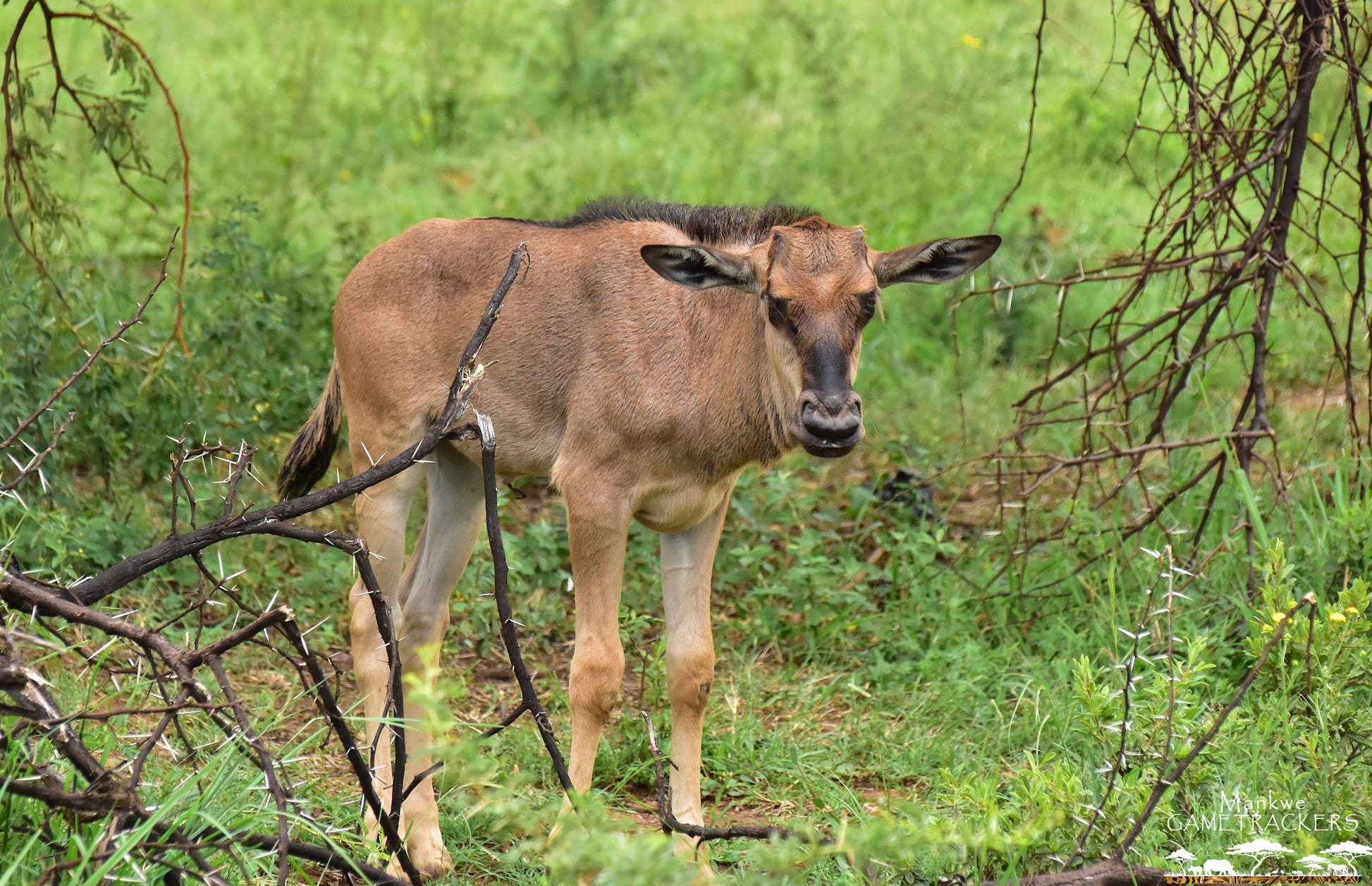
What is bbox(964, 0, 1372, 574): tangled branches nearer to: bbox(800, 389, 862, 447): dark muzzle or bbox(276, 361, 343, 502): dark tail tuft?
bbox(800, 389, 862, 447): dark muzzle

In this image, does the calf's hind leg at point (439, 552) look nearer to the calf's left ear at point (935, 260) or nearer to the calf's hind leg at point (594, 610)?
the calf's hind leg at point (594, 610)


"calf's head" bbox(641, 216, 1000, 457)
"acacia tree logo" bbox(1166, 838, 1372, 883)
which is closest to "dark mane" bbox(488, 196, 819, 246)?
"calf's head" bbox(641, 216, 1000, 457)

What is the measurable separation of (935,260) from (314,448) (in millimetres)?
2608

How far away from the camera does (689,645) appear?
5.17 metres

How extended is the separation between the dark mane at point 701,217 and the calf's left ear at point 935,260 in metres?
0.40

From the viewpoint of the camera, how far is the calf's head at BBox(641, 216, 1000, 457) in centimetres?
440

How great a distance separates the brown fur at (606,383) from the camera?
4738 millimetres

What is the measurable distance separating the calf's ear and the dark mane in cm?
36

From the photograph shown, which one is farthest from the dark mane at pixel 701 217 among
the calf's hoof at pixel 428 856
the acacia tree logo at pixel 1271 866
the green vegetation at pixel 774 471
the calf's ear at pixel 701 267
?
the acacia tree logo at pixel 1271 866

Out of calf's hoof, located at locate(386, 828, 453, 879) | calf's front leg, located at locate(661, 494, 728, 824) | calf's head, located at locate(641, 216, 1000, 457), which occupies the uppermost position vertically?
calf's head, located at locate(641, 216, 1000, 457)

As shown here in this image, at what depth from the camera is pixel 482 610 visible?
660 cm

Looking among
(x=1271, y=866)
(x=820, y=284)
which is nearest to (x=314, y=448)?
(x=820, y=284)

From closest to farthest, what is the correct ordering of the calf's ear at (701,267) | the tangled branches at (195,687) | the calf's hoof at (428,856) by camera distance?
the tangled branches at (195,687), the calf's ear at (701,267), the calf's hoof at (428,856)

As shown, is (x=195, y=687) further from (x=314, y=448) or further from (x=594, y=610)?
(x=314, y=448)
